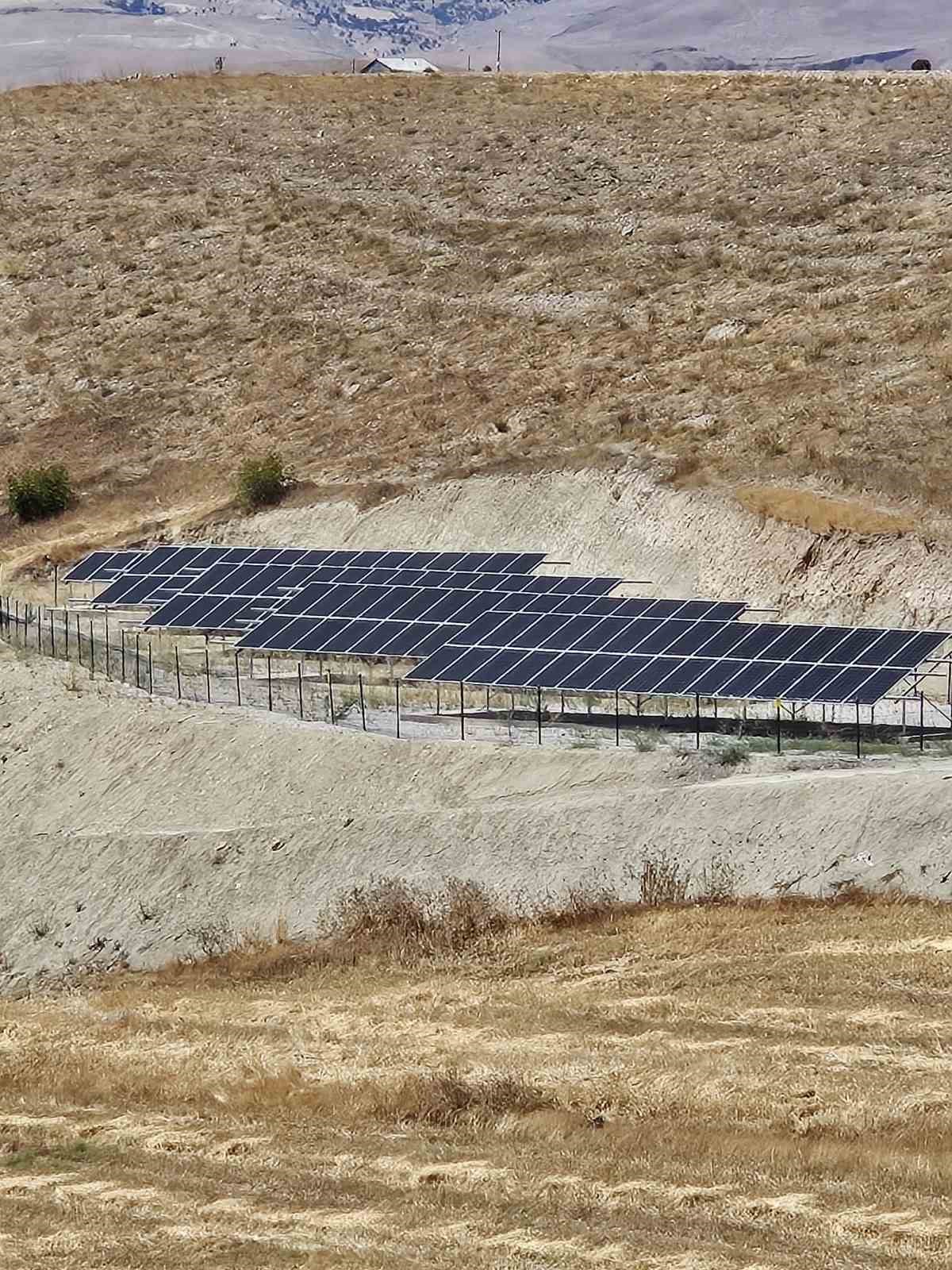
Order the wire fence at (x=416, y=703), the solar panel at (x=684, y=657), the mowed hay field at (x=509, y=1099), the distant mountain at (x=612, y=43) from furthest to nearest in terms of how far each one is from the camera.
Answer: the distant mountain at (x=612, y=43), the wire fence at (x=416, y=703), the solar panel at (x=684, y=657), the mowed hay field at (x=509, y=1099)

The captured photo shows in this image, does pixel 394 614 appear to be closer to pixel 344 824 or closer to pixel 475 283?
pixel 344 824

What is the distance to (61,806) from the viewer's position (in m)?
45.8

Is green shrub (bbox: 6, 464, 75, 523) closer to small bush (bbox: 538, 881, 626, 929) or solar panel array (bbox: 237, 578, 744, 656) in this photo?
solar panel array (bbox: 237, 578, 744, 656)

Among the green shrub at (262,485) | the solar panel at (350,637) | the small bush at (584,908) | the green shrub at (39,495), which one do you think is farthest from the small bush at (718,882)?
the green shrub at (39,495)

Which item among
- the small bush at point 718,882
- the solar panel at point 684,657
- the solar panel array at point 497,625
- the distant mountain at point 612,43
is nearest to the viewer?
the small bush at point 718,882

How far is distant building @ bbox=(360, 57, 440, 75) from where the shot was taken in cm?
13040

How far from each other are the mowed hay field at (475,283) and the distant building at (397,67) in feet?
27.7

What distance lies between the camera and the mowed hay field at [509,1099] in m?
21.1

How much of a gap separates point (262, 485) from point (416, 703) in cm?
2428

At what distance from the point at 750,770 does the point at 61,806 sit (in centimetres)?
1618

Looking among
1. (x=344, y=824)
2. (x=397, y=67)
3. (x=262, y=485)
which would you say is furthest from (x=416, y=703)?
(x=397, y=67)

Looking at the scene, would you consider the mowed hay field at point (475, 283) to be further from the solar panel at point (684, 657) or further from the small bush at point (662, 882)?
the small bush at point (662, 882)

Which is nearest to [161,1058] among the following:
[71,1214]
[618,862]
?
[71,1214]

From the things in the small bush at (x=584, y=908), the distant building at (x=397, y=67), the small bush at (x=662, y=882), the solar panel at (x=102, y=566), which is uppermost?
the distant building at (x=397, y=67)
